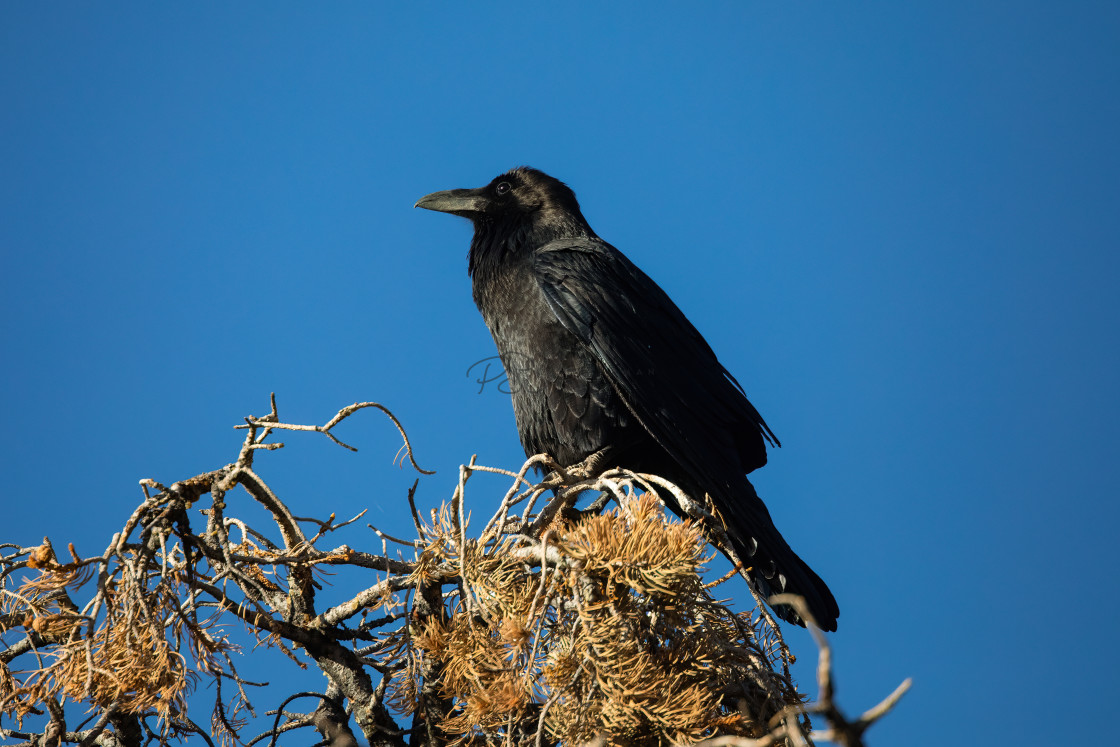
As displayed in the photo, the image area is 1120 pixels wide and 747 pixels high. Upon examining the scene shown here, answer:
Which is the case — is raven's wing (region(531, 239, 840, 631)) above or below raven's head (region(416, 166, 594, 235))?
below

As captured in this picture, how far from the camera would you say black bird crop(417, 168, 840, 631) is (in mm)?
3910

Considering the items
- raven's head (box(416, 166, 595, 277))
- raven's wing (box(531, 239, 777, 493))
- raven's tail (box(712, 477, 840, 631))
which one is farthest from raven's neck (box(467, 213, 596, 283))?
raven's tail (box(712, 477, 840, 631))

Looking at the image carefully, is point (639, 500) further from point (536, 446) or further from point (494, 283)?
point (494, 283)

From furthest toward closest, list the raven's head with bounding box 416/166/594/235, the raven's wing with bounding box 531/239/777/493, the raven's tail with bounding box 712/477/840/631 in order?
the raven's head with bounding box 416/166/594/235 → the raven's wing with bounding box 531/239/777/493 → the raven's tail with bounding box 712/477/840/631

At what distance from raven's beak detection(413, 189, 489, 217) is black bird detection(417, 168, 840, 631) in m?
0.50

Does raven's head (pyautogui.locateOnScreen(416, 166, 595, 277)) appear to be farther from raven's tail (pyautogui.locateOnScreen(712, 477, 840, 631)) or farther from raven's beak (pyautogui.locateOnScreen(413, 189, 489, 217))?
raven's tail (pyautogui.locateOnScreen(712, 477, 840, 631))

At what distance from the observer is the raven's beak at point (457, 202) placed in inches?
203

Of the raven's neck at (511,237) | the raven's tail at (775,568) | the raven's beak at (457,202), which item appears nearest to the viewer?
the raven's tail at (775,568)

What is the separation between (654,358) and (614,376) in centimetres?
29

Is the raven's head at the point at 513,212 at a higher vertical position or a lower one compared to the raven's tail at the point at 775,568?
higher

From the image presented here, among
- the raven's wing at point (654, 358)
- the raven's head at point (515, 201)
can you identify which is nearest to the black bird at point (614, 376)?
the raven's wing at point (654, 358)

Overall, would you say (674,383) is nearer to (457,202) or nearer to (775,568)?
(775,568)

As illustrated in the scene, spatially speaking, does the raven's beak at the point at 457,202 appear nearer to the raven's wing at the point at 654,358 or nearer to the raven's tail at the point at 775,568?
the raven's wing at the point at 654,358

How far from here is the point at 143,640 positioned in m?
2.00
